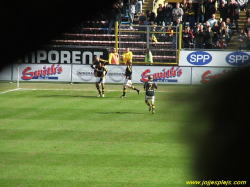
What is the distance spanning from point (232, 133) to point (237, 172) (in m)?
0.13

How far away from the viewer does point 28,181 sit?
10133 millimetres

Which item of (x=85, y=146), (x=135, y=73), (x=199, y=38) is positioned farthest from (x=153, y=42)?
(x=85, y=146)

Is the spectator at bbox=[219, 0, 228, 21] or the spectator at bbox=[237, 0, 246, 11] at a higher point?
the spectator at bbox=[237, 0, 246, 11]

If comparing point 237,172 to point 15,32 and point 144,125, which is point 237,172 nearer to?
A: point 15,32

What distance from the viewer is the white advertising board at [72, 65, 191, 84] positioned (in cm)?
2703

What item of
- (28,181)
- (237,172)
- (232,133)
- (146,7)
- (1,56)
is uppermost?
(146,7)

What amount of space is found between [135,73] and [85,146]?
48.3 feet

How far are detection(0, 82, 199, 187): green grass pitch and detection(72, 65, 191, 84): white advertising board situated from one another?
4.98m

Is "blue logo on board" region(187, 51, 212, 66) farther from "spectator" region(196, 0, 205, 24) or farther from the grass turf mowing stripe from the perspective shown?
the grass turf mowing stripe

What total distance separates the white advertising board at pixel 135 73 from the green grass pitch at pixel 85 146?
4.98 meters

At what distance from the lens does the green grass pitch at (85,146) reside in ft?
34.1

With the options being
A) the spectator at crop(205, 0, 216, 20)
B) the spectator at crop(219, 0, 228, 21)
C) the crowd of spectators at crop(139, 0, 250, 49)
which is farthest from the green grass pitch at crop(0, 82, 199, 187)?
the spectator at crop(205, 0, 216, 20)

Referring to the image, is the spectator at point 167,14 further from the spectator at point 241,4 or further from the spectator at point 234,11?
the spectator at point 241,4

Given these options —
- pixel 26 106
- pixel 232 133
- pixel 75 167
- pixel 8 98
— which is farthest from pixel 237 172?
pixel 8 98
